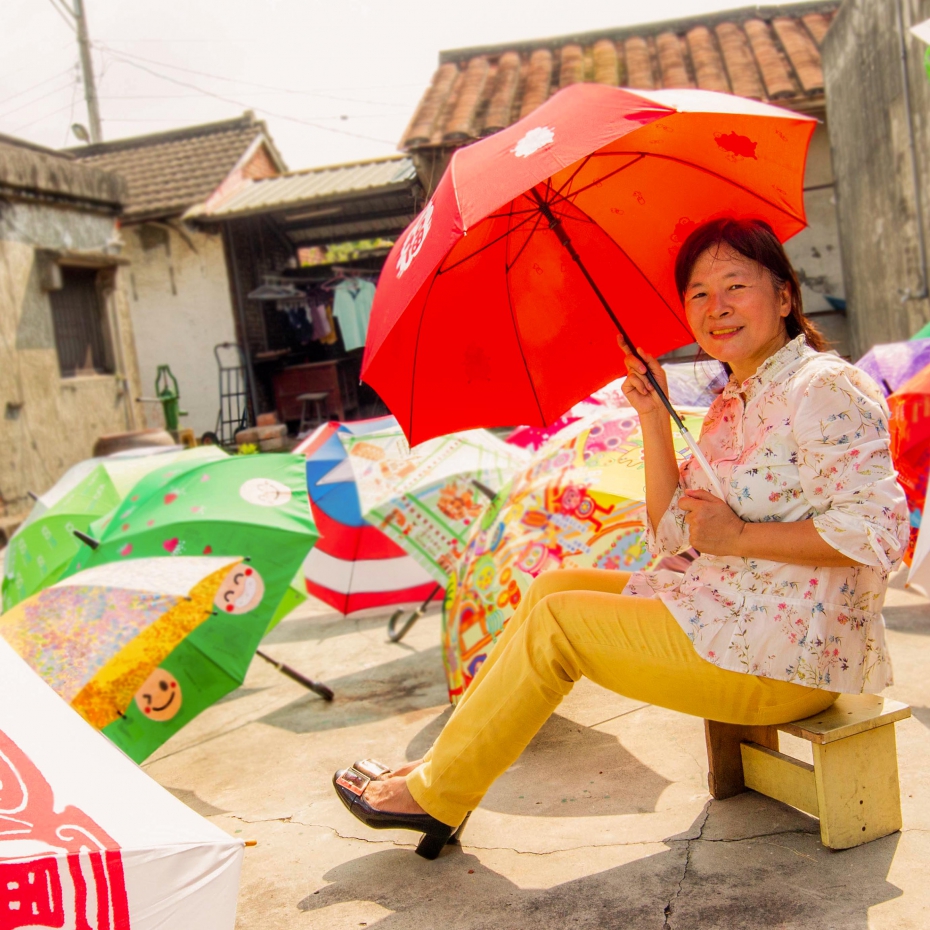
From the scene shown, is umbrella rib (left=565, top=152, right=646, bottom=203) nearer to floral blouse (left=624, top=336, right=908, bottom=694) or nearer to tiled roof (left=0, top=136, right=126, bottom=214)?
→ floral blouse (left=624, top=336, right=908, bottom=694)

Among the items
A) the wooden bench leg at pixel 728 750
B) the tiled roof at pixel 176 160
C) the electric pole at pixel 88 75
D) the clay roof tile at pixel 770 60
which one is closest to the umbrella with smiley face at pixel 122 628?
the wooden bench leg at pixel 728 750

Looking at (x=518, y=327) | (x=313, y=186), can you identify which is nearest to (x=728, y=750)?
(x=518, y=327)

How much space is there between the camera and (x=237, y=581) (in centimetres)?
287

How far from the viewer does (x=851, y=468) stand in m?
1.78

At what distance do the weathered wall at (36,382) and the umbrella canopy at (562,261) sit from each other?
8.20 meters

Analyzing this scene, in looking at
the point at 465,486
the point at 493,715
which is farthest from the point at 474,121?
the point at 493,715

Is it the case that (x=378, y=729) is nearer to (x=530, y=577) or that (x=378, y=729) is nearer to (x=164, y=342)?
(x=530, y=577)

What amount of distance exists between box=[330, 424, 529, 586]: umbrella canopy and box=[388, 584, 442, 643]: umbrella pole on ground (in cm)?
29

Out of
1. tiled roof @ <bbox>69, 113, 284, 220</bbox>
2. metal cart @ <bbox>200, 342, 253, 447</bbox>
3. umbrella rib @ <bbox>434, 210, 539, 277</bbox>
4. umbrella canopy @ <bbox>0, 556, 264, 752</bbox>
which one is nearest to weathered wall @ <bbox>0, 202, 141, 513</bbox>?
metal cart @ <bbox>200, 342, 253, 447</bbox>

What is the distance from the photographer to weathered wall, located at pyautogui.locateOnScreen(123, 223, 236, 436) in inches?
558

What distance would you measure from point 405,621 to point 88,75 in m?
19.6

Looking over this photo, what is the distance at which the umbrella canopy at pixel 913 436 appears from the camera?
3.11 meters

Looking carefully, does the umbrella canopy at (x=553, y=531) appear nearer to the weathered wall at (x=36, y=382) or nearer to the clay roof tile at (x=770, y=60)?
Answer: the clay roof tile at (x=770, y=60)

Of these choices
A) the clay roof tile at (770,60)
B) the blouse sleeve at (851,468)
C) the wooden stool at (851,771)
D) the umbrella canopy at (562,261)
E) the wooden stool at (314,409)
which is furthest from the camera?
the wooden stool at (314,409)
